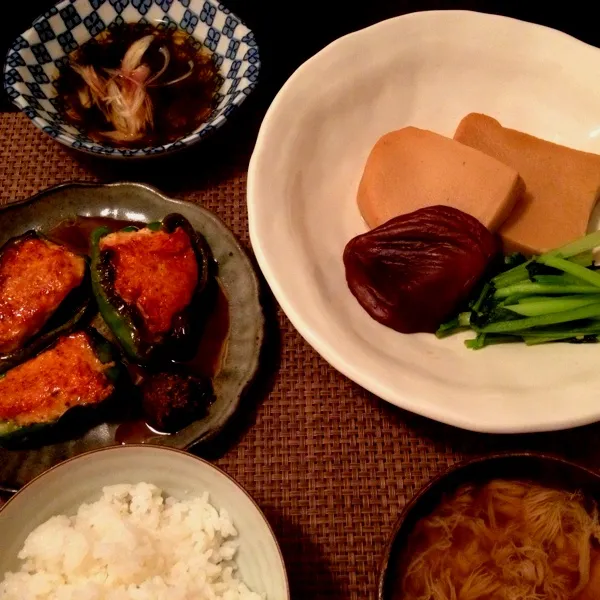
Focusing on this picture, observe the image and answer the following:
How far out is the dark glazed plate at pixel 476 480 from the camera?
131cm

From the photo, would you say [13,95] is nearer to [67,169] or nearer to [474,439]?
[67,169]

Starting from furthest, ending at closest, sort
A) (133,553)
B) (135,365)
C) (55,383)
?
1. (135,365)
2. (55,383)
3. (133,553)

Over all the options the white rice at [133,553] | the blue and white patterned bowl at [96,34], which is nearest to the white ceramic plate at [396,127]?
the blue and white patterned bowl at [96,34]

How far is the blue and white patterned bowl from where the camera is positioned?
193 centimetres

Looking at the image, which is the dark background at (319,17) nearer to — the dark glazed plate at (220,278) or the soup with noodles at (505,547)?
the dark glazed plate at (220,278)

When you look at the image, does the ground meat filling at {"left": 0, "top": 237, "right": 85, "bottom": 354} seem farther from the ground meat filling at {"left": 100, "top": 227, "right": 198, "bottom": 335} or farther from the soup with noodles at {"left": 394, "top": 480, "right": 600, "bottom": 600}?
the soup with noodles at {"left": 394, "top": 480, "right": 600, "bottom": 600}

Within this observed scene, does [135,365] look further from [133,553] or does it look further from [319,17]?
[319,17]

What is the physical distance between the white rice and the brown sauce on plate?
254mm

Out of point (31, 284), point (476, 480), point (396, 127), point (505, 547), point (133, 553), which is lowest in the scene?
point (505, 547)

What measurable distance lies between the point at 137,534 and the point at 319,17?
6.64 ft

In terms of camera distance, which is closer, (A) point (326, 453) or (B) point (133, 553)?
(B) point (133, 553)

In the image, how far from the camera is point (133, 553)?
1307 mm

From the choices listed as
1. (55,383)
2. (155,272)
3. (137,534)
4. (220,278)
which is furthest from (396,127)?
(137,534)

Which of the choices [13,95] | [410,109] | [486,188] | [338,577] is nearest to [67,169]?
[13,95]
